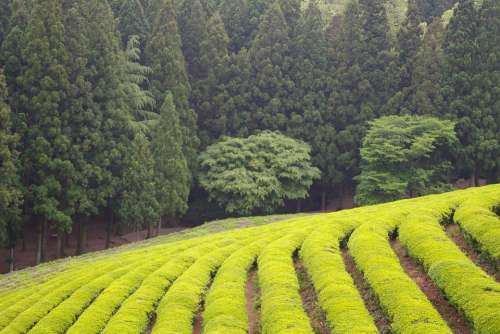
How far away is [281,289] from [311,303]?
0.87 meters

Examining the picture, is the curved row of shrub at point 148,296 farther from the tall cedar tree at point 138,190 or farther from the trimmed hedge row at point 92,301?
the tall cedar tree at point 138,190

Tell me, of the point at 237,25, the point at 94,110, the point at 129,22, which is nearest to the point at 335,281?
the point at 94,110

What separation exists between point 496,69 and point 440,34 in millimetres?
6379

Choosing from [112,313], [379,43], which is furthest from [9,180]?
[379,43]

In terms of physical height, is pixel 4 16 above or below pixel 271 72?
above

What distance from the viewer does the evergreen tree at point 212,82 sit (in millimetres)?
47031

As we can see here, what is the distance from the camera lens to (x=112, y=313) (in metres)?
15.6

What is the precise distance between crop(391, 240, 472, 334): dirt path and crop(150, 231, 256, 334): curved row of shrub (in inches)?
234

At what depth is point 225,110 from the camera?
47.0 metres

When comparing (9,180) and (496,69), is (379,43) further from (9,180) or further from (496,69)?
(9,180)

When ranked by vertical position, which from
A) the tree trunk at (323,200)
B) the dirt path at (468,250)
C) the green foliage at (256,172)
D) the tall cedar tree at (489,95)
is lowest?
the dirt path at (468,250)

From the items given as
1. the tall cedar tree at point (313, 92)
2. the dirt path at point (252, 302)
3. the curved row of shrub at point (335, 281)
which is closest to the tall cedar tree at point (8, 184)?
the dirt path at point (252, 302)

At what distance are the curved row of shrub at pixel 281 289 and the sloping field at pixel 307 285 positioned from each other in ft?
0.13

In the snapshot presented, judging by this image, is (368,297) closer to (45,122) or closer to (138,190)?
(138,190)
